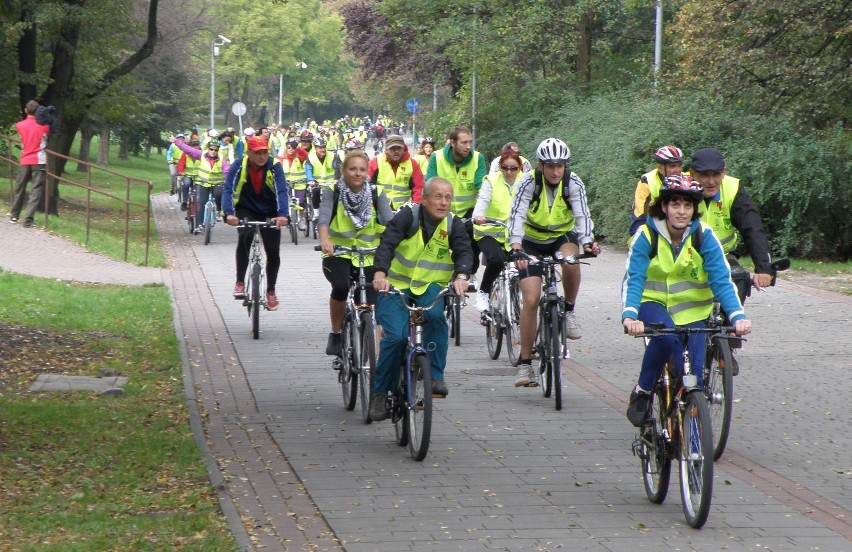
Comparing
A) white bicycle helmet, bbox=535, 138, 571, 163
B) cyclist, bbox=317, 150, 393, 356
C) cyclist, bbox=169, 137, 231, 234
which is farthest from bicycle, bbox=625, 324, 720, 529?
cyclist, bbox=169, 137, 231, 234

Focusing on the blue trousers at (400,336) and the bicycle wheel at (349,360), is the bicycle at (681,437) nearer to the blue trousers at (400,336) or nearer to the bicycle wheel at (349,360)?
the blue trousers at (400,336)

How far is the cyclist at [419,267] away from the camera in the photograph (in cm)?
777

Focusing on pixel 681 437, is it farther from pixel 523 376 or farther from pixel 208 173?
pixel 208 173

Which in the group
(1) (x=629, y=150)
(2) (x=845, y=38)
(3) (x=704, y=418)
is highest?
(2) (x=845, y=38)

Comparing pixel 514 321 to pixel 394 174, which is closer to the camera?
pixel 514 321

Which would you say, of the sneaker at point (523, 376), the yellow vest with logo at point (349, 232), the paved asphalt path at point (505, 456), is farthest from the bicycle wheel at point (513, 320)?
the yellow vest with logo at point (349, 232)

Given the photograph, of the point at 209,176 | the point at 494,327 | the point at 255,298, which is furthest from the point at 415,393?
the point at 209,176

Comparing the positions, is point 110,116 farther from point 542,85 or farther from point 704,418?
point 704,418

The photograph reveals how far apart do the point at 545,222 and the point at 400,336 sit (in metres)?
2.35

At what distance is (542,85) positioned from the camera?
3288cm

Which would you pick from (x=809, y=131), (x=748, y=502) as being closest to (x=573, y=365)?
(x=748, y=502)

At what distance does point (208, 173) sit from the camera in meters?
24.4

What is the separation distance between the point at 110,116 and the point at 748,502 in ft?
83.1

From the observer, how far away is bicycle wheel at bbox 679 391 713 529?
19.1 feet
